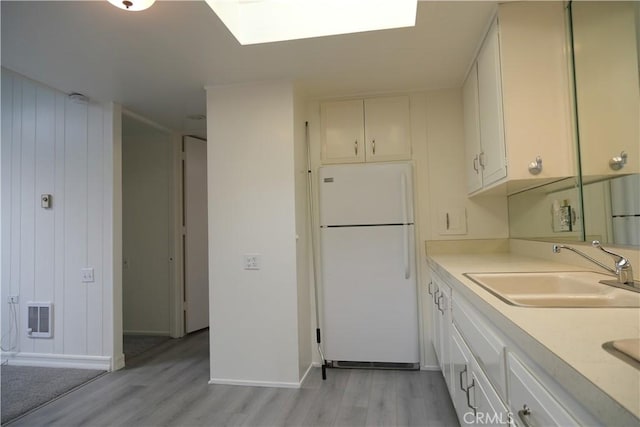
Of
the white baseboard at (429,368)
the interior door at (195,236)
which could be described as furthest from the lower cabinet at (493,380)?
the interior door at (195,236)

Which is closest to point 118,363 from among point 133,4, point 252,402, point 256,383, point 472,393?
point 256,383

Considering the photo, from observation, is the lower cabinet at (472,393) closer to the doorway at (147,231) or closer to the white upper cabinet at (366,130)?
the white upper cabinet at (366,130)

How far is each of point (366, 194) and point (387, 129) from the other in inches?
24.2

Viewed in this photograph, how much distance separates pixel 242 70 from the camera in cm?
254

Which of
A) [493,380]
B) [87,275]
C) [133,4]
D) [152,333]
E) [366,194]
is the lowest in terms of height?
[152,333]

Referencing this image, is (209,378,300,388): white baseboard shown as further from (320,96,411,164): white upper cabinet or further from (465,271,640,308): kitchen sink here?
(320,96,411,164): white upper cabinet

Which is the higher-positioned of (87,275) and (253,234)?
(253,234)

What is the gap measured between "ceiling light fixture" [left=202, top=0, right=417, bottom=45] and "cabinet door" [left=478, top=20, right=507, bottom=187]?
490mm

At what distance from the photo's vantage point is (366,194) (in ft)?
9.61

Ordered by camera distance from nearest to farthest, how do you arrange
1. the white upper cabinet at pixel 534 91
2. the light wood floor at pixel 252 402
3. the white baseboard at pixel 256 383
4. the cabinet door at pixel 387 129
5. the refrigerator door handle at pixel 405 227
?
1. the white upper cabinet at pixel 534 91
2. the light wood floor at pixel 252 402
3. the white baseboard at pixel 256 383
4. the refrigerator door handle at pixel 405 227
5. the cabinet door at pixel 387 129

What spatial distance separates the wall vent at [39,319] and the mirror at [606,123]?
4128 mm

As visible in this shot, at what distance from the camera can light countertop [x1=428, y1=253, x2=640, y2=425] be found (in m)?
0.53

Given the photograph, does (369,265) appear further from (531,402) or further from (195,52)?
(531,402)

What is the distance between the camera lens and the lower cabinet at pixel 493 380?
712 millimetres
